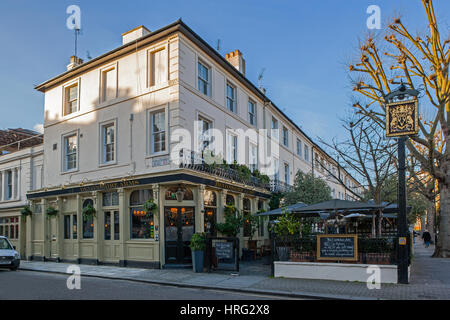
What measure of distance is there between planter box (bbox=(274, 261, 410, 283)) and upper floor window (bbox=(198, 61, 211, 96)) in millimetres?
8678

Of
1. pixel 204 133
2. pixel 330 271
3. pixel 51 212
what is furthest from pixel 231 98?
pixel 330 271

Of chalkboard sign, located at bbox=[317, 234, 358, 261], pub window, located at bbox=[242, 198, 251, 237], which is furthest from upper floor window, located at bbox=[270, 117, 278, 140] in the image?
chalkboard sign, located at bbox=[317, 234, 358, 261]

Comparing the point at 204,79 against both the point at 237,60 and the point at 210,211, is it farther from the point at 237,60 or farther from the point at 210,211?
the point at 210,211

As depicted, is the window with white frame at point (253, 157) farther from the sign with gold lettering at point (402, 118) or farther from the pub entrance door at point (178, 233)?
the sign with gold lettering at point (402, 118)

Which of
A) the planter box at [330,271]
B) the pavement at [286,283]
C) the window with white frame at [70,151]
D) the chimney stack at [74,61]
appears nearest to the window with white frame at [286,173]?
the pavement at [286,283]

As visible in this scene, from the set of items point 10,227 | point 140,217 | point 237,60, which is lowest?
point 10,227

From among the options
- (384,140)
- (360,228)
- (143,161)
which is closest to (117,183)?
(143,161)

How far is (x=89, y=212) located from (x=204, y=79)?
26.3ft

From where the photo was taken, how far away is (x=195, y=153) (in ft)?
53.5

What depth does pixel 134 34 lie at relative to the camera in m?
18.0

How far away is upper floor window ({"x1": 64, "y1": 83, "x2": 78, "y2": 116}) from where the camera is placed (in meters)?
20.1
